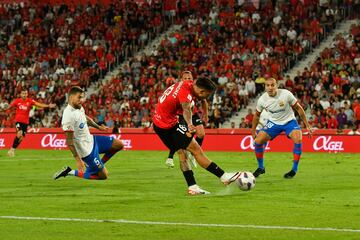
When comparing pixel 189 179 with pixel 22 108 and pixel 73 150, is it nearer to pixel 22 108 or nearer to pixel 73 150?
pixel 73 150

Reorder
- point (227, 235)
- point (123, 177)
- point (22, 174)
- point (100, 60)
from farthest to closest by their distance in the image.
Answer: point (100, 60) < point (22, 174) < point (123, 177) < point (227, 235)

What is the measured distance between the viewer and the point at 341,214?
12078 mm

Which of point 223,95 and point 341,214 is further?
point 223,95

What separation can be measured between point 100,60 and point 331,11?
12999 mm

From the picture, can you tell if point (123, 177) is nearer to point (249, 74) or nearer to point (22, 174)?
point (22, 174)

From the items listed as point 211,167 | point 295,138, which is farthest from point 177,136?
point 295,138

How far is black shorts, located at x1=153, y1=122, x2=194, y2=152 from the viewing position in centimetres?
1507

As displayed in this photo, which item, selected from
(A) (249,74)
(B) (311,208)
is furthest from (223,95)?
(B) (311,208)

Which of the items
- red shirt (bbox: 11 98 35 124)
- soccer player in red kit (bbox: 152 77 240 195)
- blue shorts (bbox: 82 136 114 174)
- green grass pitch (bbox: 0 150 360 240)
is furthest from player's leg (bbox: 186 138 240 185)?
red shirt (bbox: 11 98 35 124)

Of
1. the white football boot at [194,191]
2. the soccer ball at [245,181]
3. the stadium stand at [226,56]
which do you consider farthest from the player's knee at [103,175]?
the stadium stand at [226,56]

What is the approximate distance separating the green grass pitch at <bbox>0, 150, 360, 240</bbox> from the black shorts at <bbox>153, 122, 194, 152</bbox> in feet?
2.95

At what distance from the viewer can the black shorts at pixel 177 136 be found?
15.1 m

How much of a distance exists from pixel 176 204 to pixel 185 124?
237 centimetres

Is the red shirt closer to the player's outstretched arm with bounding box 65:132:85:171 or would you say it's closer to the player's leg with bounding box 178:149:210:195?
the player's outstretched arm with bounding box 65:132:85:171
